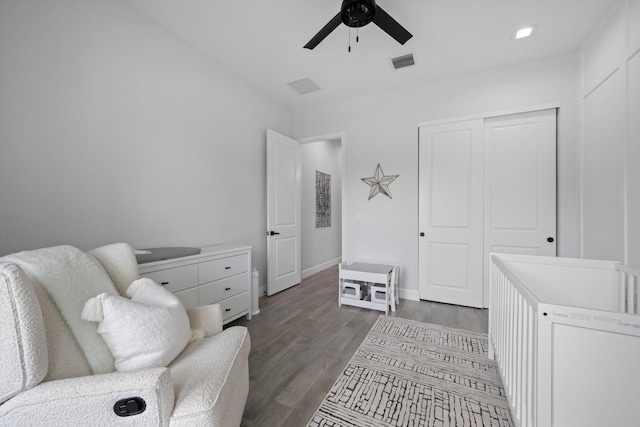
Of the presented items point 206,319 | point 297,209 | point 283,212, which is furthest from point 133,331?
point 297,209

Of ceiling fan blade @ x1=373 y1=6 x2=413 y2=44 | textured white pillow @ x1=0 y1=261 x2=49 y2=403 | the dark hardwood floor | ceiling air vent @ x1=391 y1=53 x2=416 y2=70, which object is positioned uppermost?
ceiling air vent @ x1=391 y1=53 x2=416 y2=70

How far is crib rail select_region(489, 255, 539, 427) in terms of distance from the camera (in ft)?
3.05

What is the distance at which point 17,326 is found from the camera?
2.49 ft

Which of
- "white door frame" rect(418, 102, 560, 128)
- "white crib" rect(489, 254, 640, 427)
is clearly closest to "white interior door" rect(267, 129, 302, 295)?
"white door frame" rect(418, 102, 560, 128)

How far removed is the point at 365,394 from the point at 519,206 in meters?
2.52

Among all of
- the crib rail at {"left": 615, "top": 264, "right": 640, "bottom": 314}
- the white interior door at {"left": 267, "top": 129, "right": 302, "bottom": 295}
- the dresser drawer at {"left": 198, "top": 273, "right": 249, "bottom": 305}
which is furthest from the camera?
the white interior door at {"left": 267, "top": 129, "right": 302, "bottom": 295}

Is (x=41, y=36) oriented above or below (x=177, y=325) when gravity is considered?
above

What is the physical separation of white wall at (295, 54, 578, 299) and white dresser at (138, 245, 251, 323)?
5.19 feet

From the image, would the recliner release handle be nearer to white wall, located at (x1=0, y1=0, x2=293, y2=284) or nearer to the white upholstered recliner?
the white upholstered recliner

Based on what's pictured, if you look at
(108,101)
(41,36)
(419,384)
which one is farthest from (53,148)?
(419,384)

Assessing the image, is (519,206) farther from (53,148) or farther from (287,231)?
(53,148)

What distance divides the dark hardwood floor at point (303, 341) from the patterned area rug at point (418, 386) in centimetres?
12

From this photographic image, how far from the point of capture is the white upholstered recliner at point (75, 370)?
2.43 feet

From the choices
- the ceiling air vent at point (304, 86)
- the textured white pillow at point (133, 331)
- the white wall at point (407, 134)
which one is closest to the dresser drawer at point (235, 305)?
the textured white pillow at point (133, 331)
